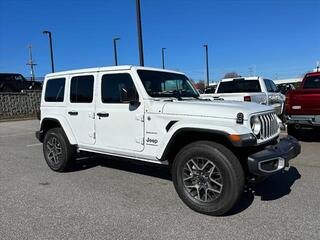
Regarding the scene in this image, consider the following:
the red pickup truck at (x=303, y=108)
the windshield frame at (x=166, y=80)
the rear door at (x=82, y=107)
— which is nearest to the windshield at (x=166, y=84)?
the windshield frame at (x=166, y=80)

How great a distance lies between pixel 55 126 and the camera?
7.04 m

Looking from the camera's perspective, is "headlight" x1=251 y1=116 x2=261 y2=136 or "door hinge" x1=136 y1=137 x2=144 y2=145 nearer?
"headlight" x1=251 y1=116 x2=261 y2=136

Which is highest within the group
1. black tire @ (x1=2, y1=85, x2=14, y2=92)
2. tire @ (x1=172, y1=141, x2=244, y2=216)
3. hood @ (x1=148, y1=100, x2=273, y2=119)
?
black tire @ (x1=2, y1=85, x2=14, y2=92)

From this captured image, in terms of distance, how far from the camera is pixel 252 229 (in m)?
3.96

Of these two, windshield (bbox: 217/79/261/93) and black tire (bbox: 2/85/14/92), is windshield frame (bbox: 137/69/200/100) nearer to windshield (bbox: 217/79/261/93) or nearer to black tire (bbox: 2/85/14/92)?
windshield (bbox: 217/79/261/93)

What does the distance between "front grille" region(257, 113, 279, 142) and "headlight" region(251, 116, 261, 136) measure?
0.28 ft

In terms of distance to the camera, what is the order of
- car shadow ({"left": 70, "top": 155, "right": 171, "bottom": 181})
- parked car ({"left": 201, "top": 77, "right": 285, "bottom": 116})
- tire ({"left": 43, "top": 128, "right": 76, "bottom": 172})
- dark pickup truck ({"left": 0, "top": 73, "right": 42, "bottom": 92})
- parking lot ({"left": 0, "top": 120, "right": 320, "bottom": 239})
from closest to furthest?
parking lot ({"left": 0, "top": 120, "right": 320, "bottom": 239}) < car shadow ({"left": 70, "top": 155, "right": 171, "bottom": 181}) < tire ({"left": 43, "top": 128, "right": 76, "bottom": 172}) < parked car ({"left": 201, "top": 77, "right": 285, "bottom": 116}) < dark pickup truck ({"left": 0, "top": 73, "right": 42, "bottom": 92})

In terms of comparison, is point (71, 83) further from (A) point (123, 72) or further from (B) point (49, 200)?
(B) point (49, 200)

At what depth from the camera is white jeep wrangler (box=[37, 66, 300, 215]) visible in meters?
4.33

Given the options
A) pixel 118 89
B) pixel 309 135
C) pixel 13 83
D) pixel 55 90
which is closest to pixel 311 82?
pixel 309 135

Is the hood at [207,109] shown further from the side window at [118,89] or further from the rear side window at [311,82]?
the rear side window at [311,82]

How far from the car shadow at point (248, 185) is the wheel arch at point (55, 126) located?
2.11 ft

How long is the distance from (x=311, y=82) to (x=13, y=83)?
74.5 feet

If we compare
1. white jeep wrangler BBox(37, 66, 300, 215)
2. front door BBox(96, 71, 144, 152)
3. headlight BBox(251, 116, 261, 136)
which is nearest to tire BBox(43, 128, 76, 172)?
white jeep wrangler BBox(37, 66, 300, 215)
